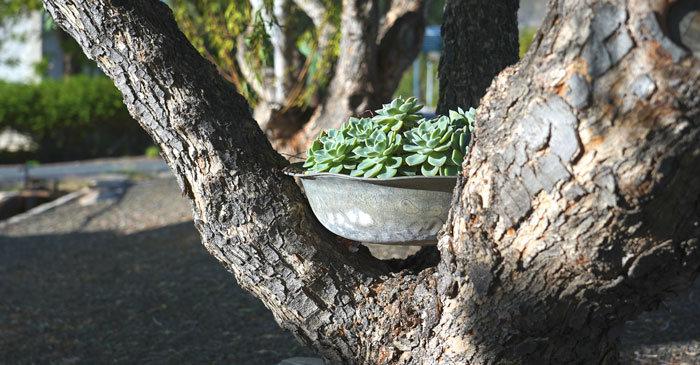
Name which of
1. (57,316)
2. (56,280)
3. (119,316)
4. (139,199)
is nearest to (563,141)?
(119,316)

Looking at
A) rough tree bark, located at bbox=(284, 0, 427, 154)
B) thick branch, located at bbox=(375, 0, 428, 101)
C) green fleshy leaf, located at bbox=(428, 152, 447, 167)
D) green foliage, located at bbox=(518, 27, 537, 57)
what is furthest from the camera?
green foliage, located at bbox=(518, 27, 537, 57)

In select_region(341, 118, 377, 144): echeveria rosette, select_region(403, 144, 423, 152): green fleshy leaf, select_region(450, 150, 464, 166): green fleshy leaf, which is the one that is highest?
select_region(341, 118, 377, 144): echeveria rosette

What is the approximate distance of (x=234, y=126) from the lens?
218 cm

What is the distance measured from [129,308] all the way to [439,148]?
351cm

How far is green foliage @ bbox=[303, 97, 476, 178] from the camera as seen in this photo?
193 centimetres

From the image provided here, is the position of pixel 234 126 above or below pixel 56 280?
above

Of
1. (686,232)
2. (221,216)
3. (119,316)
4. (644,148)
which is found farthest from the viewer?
(119,316)

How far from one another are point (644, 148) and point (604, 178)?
0.34ft

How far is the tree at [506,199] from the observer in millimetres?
1409

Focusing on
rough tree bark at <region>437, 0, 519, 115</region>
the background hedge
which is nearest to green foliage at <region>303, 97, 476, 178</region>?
rough tree bark at <region>437, 0, 519, 115</region>

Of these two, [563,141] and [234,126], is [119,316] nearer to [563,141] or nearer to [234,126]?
[234,126]

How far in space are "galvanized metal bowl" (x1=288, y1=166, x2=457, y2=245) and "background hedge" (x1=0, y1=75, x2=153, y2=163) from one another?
12.8 meters

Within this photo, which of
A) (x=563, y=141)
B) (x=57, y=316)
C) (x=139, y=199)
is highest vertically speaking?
(x=563, y=141)

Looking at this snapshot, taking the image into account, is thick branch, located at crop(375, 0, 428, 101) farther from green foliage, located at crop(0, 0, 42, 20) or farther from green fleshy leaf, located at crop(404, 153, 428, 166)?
green foliage, located at crop(0, 0, 42, 20)
